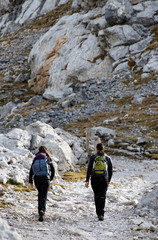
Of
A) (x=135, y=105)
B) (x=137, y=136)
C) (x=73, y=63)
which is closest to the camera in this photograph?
(x=137, y=136)

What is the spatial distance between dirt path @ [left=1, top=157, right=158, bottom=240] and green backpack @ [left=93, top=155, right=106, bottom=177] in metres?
1.42

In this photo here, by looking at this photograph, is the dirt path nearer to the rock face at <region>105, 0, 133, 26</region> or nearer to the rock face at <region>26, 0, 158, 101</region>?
the rock face at <region>26, 0, 158, 101</region>

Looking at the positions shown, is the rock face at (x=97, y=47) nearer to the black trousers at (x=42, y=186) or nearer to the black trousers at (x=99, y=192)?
the black trousers at (x=99, y=192)

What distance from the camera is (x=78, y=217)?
7.95 m

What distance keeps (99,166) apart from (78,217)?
1.75 metres

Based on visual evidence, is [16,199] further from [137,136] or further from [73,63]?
[73,63]

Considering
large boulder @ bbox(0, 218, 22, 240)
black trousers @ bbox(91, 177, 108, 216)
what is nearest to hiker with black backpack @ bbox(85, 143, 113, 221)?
black trousers @ bbox(91, 177, 108, 216)

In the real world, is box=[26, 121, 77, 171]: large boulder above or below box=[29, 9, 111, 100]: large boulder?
below

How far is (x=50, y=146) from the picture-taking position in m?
16.9

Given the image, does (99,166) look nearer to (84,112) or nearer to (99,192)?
(99,192)

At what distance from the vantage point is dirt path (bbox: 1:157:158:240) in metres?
6.20

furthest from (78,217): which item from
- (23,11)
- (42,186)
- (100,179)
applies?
(23,11)

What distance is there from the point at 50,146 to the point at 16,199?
7.87 metres

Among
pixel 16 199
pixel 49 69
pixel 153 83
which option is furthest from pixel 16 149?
pixel 49 69
